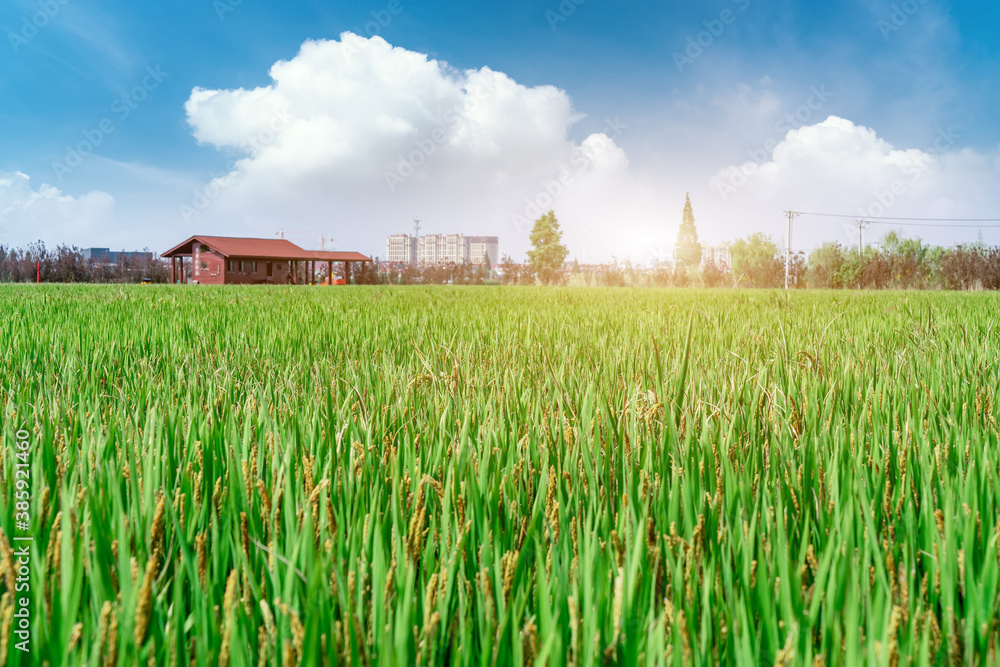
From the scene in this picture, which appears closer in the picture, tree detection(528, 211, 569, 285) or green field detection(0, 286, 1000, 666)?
green field detection(0, 286, 1000, 666)

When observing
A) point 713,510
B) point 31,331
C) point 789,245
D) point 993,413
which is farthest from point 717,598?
point 789,245

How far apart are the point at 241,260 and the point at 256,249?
1.37m

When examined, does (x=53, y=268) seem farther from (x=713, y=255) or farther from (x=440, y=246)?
(x=440, y=246)

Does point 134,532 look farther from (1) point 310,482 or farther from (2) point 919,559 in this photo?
(2) point 919,559

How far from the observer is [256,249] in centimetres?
4159

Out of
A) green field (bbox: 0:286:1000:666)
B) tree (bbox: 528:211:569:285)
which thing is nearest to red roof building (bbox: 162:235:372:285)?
tree (bbox: 528:211:569:285)

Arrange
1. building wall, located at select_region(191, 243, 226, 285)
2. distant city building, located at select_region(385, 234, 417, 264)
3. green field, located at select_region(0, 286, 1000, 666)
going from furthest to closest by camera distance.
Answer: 1. distant city building, located at select_region(385, 234, 417, 264)
2. building wall, located at select_region(191, 243, 226, 285)
3. green field, located at select_region(0, 286, 1000, 666)

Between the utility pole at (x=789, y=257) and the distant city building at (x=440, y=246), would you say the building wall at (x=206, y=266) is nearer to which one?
the utility pole at (x=789, y=257)

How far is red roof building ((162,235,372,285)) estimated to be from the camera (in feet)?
130

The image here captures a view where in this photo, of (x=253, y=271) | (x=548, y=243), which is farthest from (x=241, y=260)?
(x=548, y=243)

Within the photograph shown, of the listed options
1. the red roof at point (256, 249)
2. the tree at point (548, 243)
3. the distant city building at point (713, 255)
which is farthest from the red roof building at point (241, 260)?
the distant city building at point (713, 255)

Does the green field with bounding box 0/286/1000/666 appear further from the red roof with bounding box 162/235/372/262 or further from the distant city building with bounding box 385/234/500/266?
the distant city building with bounding box 385/234/500/266

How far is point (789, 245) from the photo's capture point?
4269cm

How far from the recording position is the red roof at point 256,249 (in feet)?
131
